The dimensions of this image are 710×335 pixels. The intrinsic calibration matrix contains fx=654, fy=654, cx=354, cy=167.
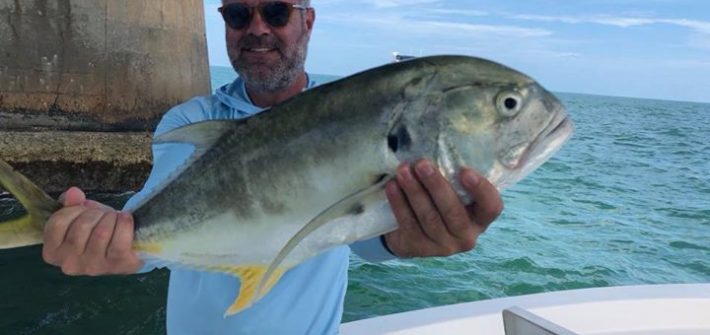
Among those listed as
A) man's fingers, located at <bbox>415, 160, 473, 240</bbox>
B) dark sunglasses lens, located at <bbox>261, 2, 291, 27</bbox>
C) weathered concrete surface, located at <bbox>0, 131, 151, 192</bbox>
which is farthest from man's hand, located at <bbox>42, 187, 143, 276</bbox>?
weathered concrete surface, located at <bbox>0, 131, 151, 192</bbox>

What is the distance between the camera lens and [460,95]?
5.44ft

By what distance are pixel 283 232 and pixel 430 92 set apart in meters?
0.54

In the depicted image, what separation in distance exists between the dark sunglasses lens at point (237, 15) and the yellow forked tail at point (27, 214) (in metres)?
1.01

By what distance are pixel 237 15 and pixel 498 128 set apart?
1.30 metres

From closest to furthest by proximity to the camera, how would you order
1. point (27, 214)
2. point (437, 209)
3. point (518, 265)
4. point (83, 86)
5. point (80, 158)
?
point (437, 209)
point (27, 214)
point (518, 265)
point (80, 158)
point (83, 86)

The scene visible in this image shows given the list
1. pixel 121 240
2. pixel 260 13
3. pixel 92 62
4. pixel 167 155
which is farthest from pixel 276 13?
pixel 92 62

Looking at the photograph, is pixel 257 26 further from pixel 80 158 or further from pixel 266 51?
pixel 80 158

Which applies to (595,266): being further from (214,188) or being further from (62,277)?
(214,188)

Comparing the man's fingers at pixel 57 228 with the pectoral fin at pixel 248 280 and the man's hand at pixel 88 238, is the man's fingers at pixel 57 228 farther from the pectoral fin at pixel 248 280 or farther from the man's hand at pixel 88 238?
the pectoral fin at pixel 248 280

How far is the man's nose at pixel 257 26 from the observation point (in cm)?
250

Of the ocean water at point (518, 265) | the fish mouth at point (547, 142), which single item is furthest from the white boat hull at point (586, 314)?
the ocean water at point (518, 265)

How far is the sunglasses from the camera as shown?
250 centimetres

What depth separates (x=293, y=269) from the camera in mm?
2322

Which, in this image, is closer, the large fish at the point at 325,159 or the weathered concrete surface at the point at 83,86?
the large fish at the point at 325,159
